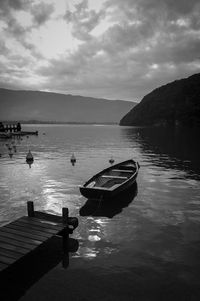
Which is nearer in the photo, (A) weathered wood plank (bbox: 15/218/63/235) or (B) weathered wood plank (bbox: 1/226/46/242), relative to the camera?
(B) weathered wood plank (bbox: 1/226/46/242)

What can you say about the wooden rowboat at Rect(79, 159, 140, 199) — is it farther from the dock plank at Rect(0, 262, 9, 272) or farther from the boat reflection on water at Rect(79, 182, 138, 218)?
the dock plank at Rect(0, 262, 9, 272)

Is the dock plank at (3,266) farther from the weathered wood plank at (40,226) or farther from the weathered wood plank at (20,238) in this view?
the weathered wood plank at (40,226)

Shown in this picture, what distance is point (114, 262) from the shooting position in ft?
39.7

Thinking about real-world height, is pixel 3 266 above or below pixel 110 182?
above

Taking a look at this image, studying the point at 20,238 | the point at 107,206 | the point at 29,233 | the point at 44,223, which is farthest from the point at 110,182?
the point at 20,238

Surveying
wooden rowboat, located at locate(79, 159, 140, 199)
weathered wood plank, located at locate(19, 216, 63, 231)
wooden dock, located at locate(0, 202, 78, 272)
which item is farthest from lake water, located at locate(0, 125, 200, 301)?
weathered wood plank, located at locate(19, 216, 63, 231)

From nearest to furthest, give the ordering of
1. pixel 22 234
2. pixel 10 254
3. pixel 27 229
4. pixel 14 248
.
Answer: pixel 10 254
pixel 14 248
pixel 22 234
pixel 27 229

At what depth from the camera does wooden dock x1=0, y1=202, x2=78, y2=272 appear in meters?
10.7

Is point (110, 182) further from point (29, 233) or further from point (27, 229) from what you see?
point (29, 233)

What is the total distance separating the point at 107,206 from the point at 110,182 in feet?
14.4

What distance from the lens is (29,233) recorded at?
12508 mm

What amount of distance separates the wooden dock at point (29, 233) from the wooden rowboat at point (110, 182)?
504cm

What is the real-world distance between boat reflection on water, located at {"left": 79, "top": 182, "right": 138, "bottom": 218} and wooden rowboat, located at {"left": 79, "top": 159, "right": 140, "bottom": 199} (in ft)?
2.94

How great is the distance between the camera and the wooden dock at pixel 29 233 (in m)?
10.7
